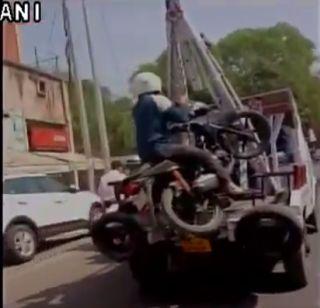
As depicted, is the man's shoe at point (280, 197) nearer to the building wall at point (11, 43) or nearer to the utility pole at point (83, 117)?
the utility pole at point (83, 117)

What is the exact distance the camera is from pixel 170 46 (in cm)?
378

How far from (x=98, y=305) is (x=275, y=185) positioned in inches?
41.4

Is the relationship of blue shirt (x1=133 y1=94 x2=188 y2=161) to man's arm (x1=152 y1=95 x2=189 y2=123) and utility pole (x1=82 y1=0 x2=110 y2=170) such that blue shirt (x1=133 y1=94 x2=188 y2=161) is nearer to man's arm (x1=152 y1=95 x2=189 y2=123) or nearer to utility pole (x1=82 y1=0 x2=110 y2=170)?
man's arm (x1=152 y1=95 x2=189 y2=123)

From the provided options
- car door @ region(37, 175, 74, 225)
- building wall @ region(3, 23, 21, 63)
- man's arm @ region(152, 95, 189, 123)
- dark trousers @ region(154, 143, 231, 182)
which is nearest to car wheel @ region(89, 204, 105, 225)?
car door @ region(37, 175, 74, 225)

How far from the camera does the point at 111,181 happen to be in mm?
3773

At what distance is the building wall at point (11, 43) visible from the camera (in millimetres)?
3691

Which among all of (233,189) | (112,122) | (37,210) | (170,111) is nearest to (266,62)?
(170,111)

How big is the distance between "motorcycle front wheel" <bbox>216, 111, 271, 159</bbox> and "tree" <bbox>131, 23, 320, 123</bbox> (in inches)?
4.8

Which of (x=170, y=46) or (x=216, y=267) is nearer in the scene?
(x=170, y=46)

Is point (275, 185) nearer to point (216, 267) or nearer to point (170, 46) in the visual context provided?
point (216, 267)

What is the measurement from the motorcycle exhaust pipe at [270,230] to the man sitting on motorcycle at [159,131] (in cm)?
16

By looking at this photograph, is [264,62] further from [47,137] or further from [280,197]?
[47,137]

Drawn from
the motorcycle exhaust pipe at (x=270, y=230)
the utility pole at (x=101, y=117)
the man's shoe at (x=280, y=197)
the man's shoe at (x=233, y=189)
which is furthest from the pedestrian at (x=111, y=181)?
the man's shoe at (x=280, y=197)

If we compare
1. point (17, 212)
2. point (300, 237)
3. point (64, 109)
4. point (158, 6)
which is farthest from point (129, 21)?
point (300, 237)
